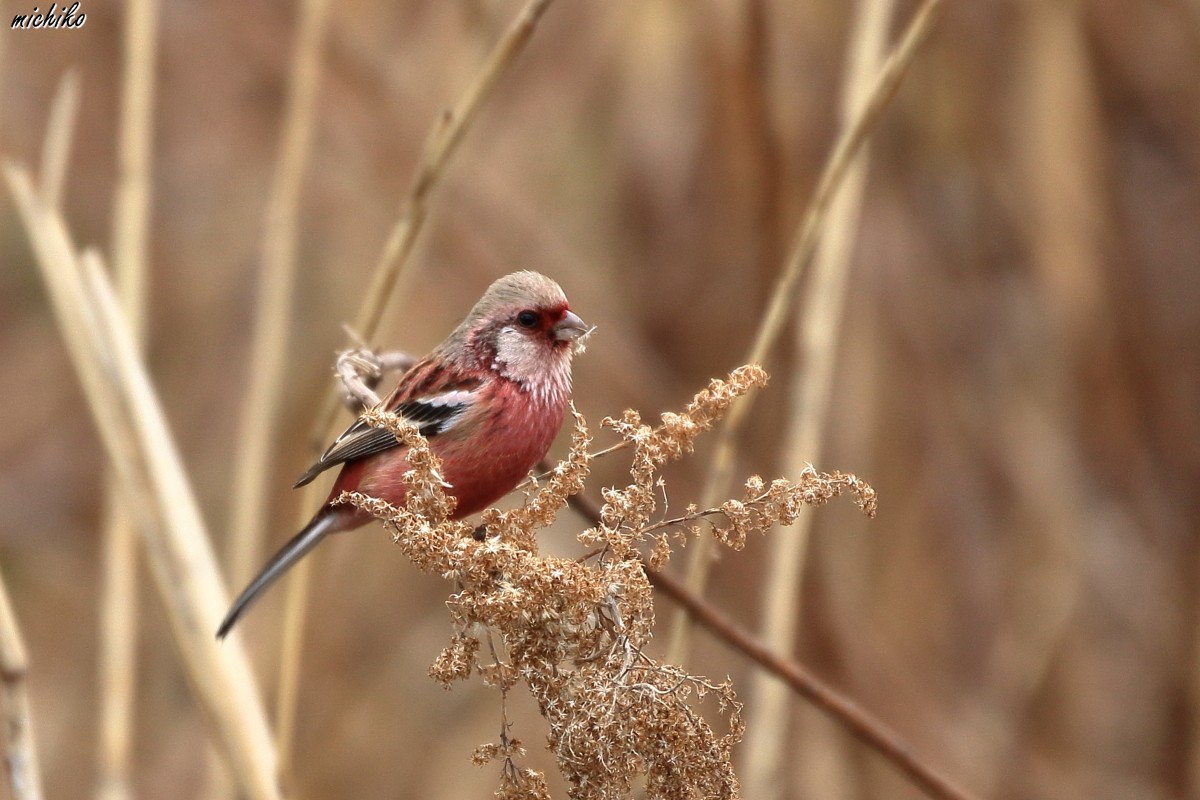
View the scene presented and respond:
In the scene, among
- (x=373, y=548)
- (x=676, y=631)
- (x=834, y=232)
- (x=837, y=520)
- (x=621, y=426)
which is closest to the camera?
(x=621, y=426)

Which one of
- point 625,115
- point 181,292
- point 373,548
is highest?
point 625,115

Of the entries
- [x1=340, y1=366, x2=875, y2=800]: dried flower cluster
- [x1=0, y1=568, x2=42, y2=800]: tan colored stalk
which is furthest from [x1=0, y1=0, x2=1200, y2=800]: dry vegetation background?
[x1=340, y1=366, x2=875, y2=800]: dried flower cluster

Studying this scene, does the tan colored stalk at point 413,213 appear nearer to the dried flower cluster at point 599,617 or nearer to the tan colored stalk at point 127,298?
the tan colored stalk at point 127,298

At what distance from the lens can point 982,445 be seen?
14.3ft

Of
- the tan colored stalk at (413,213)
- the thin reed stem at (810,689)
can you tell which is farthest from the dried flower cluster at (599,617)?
the tan colored stalk at (413,213)

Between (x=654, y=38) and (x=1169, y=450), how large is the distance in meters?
2.32

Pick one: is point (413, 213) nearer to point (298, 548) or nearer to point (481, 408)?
point (481, 408)

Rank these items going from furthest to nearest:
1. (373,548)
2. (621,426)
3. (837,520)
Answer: (373,548)
(837,520)
(621,426)

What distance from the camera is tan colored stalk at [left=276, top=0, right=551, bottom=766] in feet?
7.73

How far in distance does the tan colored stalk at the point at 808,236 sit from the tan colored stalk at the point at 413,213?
67cm

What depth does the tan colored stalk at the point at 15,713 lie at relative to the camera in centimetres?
204

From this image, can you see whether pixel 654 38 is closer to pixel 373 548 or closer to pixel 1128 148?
pixel 1128 148

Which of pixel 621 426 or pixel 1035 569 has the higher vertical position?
pixel 1035 569

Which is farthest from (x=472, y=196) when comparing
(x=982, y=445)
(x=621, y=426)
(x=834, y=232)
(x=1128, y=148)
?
(x=621, y=426)
